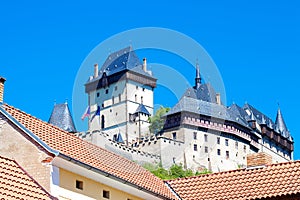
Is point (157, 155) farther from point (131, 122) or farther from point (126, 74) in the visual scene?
point (126, 74)

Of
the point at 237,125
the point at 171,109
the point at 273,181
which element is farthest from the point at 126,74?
the point at 273,181

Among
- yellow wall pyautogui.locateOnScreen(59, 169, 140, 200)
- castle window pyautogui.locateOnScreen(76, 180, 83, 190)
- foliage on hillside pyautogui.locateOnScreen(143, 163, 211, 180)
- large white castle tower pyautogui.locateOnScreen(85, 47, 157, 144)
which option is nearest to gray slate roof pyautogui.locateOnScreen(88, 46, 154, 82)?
large white castle tower pyautogui.locateOnScreen(85, 47, 157, 144)

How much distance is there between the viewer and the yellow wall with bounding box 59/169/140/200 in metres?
17.0

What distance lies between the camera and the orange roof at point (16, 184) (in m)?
14.3

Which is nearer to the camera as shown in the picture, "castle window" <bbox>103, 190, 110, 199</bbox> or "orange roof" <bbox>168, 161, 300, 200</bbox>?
"castle window" <bbox>103, 190, 110, 199</bbox>

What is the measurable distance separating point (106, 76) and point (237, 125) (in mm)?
25658

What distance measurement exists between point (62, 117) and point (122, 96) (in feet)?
71.7

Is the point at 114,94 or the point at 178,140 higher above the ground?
the point at 114,94

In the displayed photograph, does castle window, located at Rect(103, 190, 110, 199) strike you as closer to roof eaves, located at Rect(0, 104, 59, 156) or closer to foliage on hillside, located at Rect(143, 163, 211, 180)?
roof eaves, located at Rect(0, 104, 59, 156)

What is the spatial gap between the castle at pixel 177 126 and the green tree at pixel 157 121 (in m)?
1.04

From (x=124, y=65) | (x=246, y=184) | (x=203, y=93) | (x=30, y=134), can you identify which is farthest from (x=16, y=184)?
(x=124, y=65)

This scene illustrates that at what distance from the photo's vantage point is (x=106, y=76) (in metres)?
119

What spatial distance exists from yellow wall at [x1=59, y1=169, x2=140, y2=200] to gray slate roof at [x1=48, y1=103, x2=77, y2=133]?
7553cm

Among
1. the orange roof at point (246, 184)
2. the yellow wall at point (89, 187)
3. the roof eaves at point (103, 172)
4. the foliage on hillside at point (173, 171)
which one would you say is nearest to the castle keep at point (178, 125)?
the foliage on hillside at point (173, 171)
